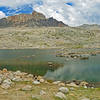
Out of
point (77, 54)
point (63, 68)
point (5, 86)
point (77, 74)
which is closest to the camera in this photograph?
point (5, 86)

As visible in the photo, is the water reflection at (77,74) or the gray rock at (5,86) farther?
the water reflection at (77,74)

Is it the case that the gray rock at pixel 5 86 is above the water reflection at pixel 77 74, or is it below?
above

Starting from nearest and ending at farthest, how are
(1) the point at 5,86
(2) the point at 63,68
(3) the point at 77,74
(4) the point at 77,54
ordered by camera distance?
(1) the point at 5,86 → (3) the point at 77,74 → (2) the point at 63,68 → (4) the point at 77,54

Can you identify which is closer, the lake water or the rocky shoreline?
the lake water

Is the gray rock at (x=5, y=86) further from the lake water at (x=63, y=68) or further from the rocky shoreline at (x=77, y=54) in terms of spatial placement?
the rocky shoreline at (x=77, y=54)

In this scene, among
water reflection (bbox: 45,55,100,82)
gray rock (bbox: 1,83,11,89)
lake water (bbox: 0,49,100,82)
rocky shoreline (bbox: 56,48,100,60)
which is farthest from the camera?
rocky shoreline (bbox: 56,48,100,60)

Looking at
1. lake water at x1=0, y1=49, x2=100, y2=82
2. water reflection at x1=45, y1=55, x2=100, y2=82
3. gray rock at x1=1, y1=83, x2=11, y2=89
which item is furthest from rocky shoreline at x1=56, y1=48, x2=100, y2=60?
gray rock at x1=1, y1=83, x2=11, y2=89

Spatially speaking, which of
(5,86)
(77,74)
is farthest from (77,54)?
(5,86)

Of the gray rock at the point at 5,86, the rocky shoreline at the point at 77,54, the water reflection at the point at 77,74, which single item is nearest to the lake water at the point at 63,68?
the water reflection at the point at 77,74

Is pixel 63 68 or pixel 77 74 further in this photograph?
pixel 63 68

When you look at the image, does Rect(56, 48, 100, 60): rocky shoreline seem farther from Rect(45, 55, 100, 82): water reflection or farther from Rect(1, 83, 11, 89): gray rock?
Rect(1, 83, 11, 89): gray rock

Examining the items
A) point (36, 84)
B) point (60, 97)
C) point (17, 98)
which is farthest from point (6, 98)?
point (36, 84)

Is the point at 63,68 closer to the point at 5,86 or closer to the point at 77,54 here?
the point at 5,86

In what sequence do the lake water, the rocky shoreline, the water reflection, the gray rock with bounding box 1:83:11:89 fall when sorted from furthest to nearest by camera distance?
the rocky shoreline → the lake water → the water reflection → the gray rock with bounding box 1:83:11:89
